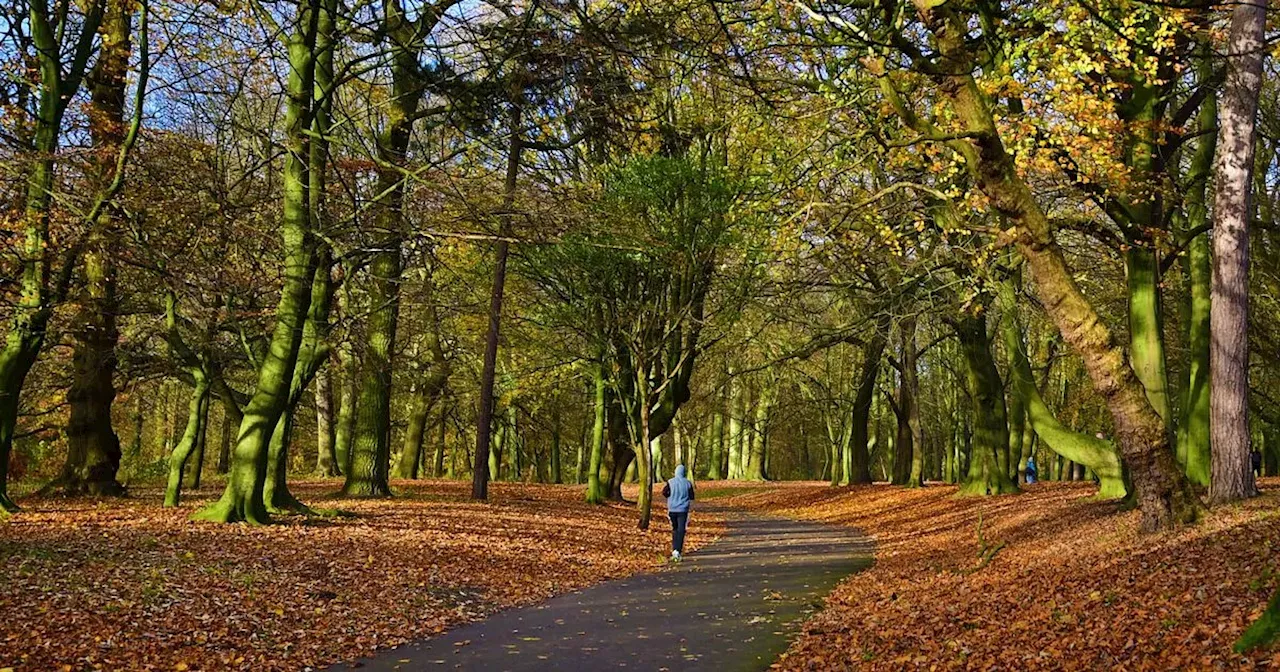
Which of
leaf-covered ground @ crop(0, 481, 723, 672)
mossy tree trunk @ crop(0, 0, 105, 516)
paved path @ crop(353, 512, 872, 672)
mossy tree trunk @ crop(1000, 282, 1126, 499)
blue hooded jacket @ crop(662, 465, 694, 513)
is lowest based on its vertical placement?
paved path @ crop(353, 512, 872, 672)

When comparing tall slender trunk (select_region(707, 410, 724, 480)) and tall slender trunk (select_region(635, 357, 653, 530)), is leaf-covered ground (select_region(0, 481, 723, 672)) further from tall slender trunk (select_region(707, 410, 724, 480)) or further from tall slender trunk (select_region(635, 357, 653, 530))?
tall slender trunk (select_region(707, 410, 724, 480))

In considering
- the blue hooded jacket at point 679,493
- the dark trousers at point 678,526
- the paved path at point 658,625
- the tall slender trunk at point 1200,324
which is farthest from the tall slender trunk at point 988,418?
the dark trousers at point 678,526

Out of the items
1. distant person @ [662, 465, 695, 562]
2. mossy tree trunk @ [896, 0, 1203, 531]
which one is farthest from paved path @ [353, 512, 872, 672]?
mossy tree trunk @ [896, 0, 1203, 531]

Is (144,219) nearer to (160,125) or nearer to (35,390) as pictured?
(160,125)

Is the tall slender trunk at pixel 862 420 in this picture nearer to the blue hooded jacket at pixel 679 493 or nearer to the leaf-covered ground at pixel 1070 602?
the blue hooded jacket at pixel 679 493

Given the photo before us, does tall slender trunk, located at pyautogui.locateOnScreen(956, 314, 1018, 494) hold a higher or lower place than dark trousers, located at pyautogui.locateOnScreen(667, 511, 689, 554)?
higher

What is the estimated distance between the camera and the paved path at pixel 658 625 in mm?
7910

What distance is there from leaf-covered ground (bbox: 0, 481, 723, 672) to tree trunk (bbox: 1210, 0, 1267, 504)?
8087mm

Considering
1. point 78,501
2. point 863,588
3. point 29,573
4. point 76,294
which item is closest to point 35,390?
point 78,501

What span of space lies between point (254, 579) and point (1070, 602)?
7.78 m

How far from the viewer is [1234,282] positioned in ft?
40.7

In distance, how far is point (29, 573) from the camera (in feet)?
30.3

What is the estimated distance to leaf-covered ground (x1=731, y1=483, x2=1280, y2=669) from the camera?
6.66 meters

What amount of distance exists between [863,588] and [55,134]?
41.7ft
